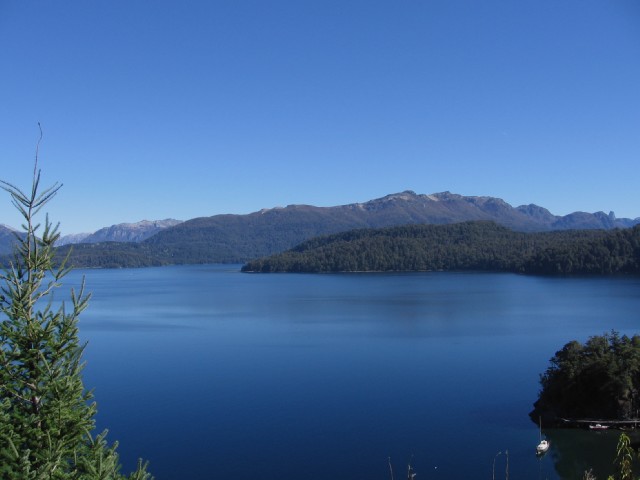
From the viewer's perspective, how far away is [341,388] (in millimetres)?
24641

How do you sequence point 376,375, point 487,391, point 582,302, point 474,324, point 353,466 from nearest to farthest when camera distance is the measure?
1. point 353,466
2. point 487,391
3. point 376,375
4. point 474,324
5. point 582,302

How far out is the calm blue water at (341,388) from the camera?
17.0m

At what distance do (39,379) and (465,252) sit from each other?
396 feet

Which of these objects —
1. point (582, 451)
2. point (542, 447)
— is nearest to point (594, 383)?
point (582, 451)

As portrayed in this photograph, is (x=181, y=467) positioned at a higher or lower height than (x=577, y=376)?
lower

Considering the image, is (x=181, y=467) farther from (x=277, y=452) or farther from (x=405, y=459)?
(x=405, y=459)

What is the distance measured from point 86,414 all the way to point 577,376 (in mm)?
19011

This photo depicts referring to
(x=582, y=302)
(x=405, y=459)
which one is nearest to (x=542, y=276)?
(x=582, y=302)

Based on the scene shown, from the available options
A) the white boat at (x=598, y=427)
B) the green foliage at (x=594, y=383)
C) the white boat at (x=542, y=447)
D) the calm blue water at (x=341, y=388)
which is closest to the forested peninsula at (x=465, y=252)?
the calm blue water at (x=341, y=388)

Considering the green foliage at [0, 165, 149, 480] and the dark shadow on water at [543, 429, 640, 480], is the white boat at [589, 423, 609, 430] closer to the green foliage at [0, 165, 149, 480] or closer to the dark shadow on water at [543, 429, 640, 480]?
the dark shadow on water at [543, 429, 640, 480]

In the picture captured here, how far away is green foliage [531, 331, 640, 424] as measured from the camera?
19.7 meters

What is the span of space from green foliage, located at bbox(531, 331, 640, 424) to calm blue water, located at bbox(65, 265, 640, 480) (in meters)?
1.24

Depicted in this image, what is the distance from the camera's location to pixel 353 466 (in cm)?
1630

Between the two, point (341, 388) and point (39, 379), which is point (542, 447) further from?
point (39, 379)
